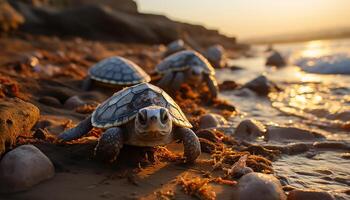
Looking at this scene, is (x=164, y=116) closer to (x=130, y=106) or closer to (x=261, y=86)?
(x=130, y=106)

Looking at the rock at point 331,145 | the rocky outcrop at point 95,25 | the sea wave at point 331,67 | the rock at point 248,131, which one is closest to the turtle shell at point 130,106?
the rock at point 248,131

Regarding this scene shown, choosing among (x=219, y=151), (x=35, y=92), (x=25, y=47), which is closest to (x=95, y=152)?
(x=219, y=151)

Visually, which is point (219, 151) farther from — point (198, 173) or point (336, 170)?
point (336, 170)

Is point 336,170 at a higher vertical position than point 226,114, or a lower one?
lower

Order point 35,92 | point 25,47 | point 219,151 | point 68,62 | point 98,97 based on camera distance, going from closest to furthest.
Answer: point 219,151
point 35,92
point 98,97
point 68,62
point 25,47

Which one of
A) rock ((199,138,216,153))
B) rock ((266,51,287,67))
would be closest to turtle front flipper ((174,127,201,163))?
rock ((199,138,216,153))

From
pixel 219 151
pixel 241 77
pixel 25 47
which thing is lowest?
pixel 219 151
